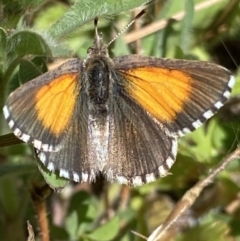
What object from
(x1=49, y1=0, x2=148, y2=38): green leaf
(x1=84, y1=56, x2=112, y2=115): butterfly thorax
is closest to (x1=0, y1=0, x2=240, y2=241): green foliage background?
(x1=49, y1=0, x2=148, y2=38): green leaf

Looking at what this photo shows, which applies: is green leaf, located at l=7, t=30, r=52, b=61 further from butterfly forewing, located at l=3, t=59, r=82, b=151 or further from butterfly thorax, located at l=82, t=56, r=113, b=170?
butterfly thorax, located at l=82, t=56, r=113, b=170

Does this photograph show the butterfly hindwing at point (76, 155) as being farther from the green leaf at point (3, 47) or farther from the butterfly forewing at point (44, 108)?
the green leaf at point (3, 47)

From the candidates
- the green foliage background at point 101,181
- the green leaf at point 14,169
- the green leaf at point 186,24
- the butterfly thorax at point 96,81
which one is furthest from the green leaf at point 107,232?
the green leaf at point 186,24

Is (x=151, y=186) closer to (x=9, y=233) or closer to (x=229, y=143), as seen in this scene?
(x=229, y=143)

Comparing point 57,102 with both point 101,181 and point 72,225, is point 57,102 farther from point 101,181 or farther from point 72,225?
point 101,181

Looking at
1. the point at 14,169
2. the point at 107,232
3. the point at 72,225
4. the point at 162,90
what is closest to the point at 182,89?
the point at 162,90

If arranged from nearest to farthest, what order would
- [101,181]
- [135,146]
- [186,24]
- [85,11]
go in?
[85,11]
[135,146]
[186,24]
[101,181]
